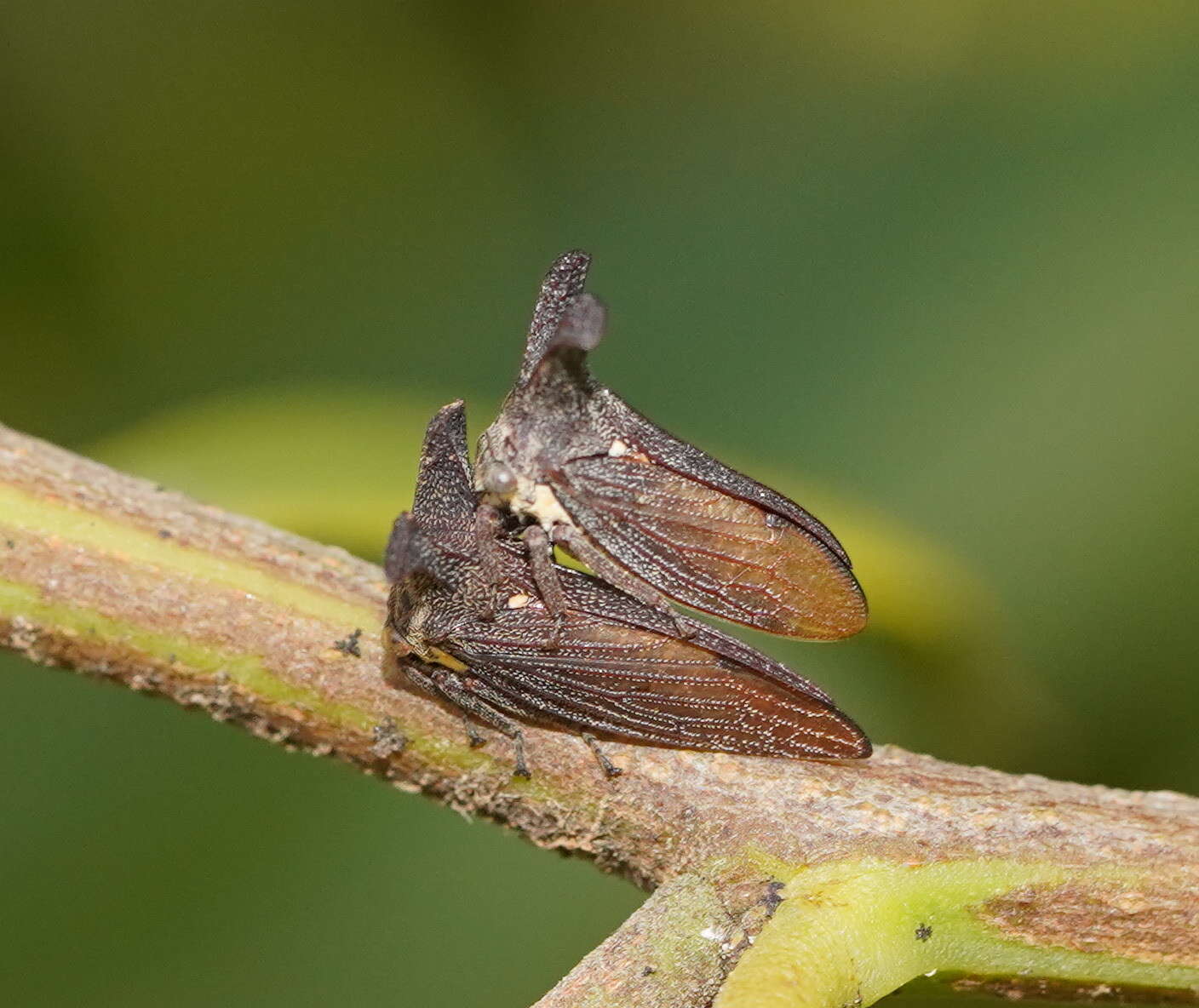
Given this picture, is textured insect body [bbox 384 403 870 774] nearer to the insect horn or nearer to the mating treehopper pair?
the mating treehopper pair

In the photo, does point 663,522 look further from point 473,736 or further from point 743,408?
point 743,408

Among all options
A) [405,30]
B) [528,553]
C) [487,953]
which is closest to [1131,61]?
[528,553]

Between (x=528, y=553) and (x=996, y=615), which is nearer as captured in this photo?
(x=528, y=553)

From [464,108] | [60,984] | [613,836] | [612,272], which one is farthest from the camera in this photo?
[464,108]

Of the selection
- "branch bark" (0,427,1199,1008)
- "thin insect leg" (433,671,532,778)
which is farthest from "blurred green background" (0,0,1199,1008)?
"thin insect leg" (433,671,532,778)

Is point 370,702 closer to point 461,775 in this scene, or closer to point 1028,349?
point 461,775

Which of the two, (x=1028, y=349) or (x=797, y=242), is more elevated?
(x=797, y=242)
